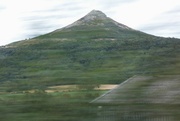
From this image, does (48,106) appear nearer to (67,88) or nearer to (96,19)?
(67,88)

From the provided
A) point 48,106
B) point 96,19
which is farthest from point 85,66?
point 96,19

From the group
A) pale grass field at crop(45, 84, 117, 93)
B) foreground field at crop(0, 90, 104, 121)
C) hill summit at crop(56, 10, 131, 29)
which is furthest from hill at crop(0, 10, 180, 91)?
hill summit at crop(56, 10, 131, 29)

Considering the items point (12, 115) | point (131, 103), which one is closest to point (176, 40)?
point (131, 103)

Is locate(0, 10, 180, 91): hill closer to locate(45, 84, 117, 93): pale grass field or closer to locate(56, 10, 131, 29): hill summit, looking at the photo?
locate(45, 84, 117, 93): pale grass field

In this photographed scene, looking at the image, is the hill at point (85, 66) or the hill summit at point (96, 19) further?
the hill summit at point (96, 19)

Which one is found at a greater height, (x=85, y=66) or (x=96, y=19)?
(x=96, y=19)

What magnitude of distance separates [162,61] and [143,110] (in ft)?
1.52

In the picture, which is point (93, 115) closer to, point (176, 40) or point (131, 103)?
point (131, 103)

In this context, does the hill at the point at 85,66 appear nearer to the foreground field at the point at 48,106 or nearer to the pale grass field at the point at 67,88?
the pale grass field at the point at 67,88

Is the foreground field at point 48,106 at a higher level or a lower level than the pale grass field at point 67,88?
lower

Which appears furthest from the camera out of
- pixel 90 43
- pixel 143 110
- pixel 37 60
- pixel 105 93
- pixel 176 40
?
pixel 90 43

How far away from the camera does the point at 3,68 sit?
3.48 m

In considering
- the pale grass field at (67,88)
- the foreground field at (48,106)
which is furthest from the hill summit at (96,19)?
the foreground field at (48,106)

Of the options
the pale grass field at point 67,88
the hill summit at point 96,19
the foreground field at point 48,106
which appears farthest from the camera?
the hill summit at point 96,19
